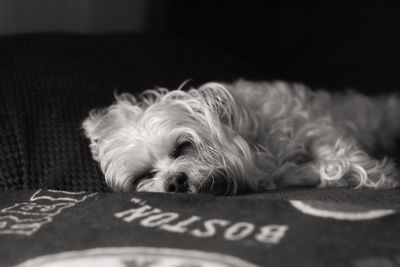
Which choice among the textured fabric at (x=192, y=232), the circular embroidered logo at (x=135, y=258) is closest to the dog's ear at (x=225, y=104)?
the textured fabric at (x=192, y=232)

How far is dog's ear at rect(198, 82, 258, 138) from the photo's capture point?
1.36 metres

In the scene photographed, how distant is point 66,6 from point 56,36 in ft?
1.35

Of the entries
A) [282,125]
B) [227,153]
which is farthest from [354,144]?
[227,153]

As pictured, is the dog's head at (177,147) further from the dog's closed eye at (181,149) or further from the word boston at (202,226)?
the word boston at (202,226)

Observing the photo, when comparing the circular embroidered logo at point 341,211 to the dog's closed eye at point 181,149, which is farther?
the dog's closed eye at point 181,149

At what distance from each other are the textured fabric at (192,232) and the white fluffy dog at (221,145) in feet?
0.74

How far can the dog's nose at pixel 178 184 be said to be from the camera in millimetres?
1255

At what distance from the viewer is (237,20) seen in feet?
7.84

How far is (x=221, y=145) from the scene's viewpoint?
1.31 meters

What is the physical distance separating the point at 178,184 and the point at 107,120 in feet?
0.77

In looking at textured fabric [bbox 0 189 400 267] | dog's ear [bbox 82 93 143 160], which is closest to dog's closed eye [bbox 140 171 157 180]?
dog's ear [bbox 82 93 143 160]

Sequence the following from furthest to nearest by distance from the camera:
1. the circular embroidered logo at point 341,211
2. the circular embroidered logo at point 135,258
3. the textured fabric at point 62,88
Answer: the textured fabric at point 62,88 < the circular embroidered logo at point 341,211 < the circular embroidered logo at point 135,258

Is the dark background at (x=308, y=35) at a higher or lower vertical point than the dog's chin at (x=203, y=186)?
higher

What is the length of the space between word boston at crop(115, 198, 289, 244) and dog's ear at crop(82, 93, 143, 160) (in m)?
0.37
